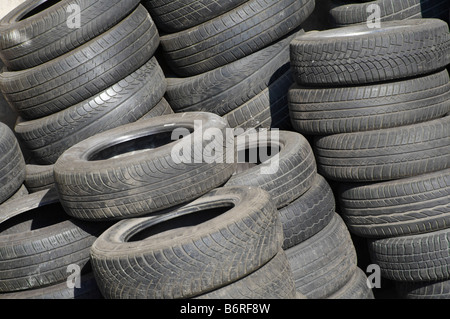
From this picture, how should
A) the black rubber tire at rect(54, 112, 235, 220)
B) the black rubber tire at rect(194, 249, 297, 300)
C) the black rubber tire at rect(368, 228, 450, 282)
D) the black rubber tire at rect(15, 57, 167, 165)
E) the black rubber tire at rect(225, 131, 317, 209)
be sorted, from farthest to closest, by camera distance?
1. the black rubber tire at rect(15, 57, 167, 165)
2. the black rubber tire at rect(368, 228, 450, 282)
3. the black rubber tire at rect(225, 131, 317, 209)
4. the black rubber tire at rect(54, 112, 235, 220)
5. the black rubber tire at rect(194, 249, 297, 300)

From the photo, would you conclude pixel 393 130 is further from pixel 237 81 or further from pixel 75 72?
pixel 75 72

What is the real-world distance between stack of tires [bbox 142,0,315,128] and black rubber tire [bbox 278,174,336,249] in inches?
41.4

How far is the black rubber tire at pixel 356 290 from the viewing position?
5.36m

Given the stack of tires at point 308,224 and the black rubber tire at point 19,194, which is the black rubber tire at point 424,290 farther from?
the black rubber tire at point 19,194

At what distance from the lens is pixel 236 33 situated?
6.02 m

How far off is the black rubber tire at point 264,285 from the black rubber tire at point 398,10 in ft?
10.0

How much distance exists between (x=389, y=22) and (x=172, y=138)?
7.54ft

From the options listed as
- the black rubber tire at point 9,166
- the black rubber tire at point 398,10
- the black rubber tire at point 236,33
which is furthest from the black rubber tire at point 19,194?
the black rubber tire at point 398,10

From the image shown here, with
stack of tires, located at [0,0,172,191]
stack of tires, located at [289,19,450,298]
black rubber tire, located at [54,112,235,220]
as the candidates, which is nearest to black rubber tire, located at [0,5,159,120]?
stack of tires, located at [0,0,172,191]

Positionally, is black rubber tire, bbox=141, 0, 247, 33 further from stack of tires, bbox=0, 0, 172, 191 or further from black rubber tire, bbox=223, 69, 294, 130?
black rubber tire, bbox=223, 69, 294, 130

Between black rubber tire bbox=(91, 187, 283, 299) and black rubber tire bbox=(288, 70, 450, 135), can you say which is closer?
black rubber tire bbox=(91, 187, 283, 299)

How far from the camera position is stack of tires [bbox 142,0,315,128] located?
19.7 feet

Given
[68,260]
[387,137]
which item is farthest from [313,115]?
[68,260]

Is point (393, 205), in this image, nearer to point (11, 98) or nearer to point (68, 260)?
point (68, 260)
